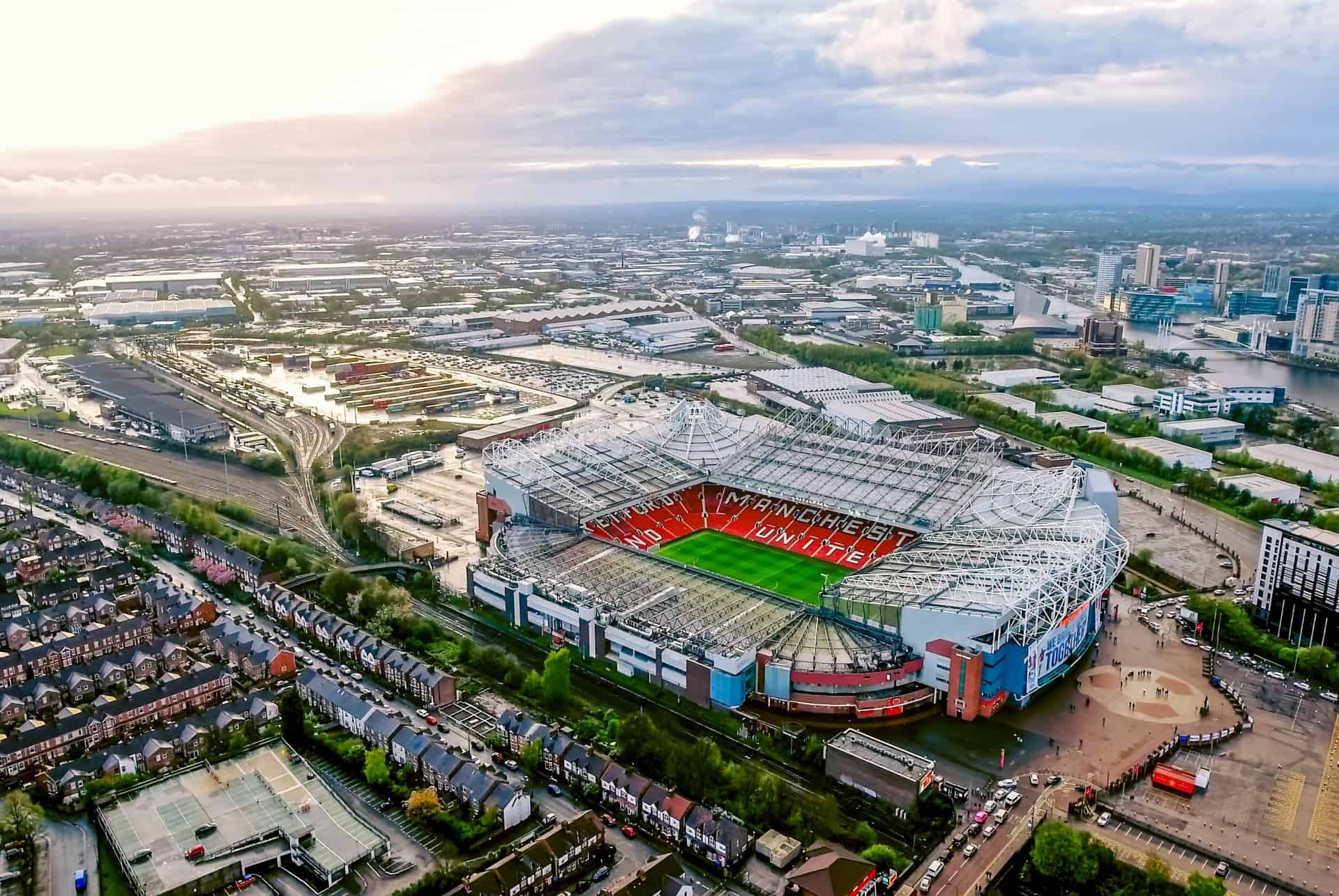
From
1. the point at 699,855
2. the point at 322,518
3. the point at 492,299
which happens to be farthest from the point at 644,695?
the point at 492,299

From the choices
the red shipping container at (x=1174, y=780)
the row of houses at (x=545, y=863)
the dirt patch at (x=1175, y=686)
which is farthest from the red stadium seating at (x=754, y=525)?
the row of houses at (x=545, y=863)

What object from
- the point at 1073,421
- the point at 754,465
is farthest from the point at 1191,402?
the point at 754,465

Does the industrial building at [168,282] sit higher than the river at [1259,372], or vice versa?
the industrial building at [168,282]

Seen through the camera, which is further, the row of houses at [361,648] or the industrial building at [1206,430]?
the industrial building at [1206,430]

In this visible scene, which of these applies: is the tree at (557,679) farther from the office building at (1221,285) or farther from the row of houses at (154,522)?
the office building at (1221,285)

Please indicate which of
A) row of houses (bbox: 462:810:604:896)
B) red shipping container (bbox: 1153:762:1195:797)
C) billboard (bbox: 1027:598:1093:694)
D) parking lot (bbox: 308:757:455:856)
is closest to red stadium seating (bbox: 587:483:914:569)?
billboard (bbox: 1027:598:1093:694)

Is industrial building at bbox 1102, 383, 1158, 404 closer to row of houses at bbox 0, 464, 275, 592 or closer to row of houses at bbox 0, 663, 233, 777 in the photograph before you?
row of houses at bbox 0, 464, 275, 592

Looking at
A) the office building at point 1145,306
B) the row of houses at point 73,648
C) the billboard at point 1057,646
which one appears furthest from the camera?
the office building at point 1145,306

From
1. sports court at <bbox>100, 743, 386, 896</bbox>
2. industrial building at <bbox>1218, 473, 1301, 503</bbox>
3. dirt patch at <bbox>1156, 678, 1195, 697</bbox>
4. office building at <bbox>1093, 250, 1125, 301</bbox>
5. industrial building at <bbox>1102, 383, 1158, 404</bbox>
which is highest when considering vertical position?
office building at <bbox>1093, 250, 1125, 301</bbox>
